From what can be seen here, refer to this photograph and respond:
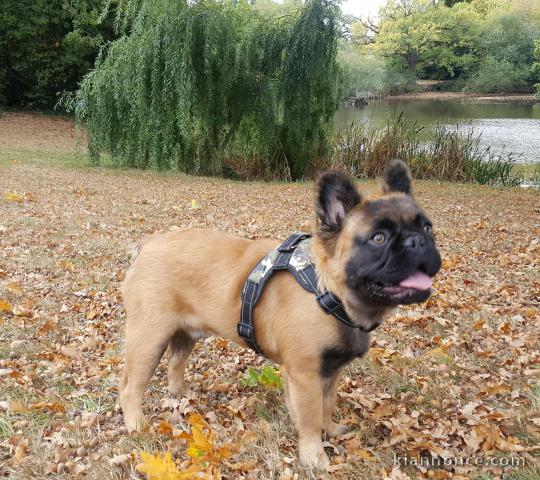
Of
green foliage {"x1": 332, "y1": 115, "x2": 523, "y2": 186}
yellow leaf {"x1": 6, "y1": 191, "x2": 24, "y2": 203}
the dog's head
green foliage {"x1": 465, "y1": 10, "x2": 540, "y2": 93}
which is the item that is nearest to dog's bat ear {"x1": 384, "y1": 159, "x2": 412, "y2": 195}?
the dog's head

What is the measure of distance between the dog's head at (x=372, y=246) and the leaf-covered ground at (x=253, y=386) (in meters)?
1.06

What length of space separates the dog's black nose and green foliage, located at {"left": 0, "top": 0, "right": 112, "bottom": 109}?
3550cm

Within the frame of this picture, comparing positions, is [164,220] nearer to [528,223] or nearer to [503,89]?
[528,223]

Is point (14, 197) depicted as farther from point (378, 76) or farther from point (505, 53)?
point (505, 53)

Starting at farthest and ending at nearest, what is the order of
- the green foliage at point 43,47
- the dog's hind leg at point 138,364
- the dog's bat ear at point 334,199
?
the green foliage at point 43,47
the dog's hind leg at point 138,364
the dog's bat ear at point 334,199

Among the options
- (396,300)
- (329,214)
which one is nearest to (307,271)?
(329,214)

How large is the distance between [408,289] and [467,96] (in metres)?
74.8

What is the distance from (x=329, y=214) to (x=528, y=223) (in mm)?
8997

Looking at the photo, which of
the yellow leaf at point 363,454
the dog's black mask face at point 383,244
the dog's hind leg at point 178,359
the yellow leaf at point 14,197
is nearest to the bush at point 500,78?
the yellow leaf at point 14,197

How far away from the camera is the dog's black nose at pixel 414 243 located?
8.89 feet

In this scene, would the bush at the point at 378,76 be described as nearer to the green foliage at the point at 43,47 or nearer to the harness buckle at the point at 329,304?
the green foliage at the point at 43,47

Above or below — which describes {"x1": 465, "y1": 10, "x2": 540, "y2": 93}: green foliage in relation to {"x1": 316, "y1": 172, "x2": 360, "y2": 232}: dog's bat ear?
above

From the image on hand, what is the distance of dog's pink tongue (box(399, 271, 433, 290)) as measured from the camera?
2.75 metres

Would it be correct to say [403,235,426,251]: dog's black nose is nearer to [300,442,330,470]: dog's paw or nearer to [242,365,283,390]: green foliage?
[300,442,330,470]: dog's paw
